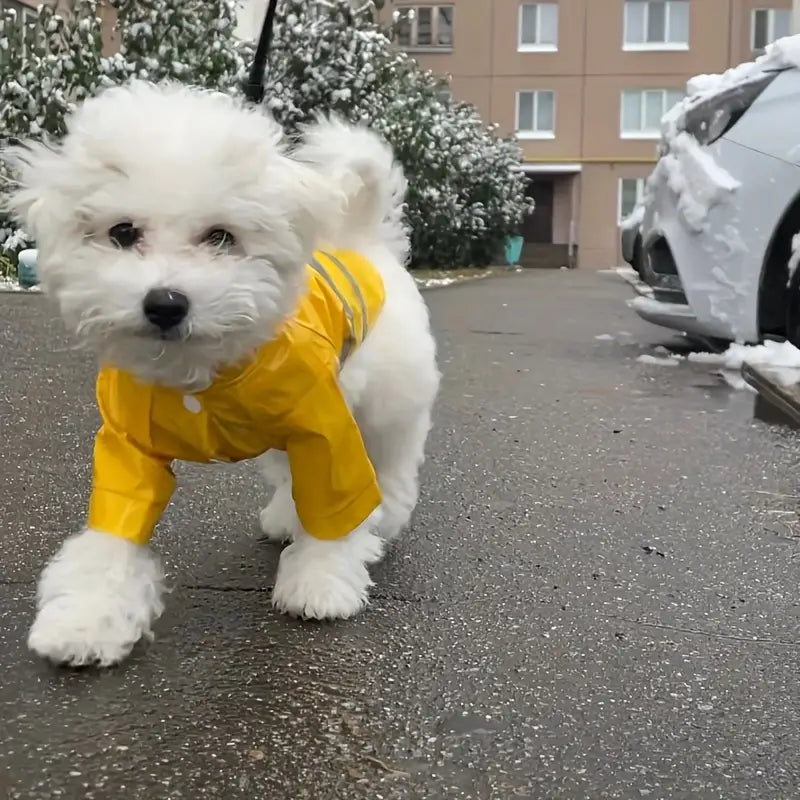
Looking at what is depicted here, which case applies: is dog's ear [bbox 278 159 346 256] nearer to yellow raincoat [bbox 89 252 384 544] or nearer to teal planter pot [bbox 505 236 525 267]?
yellow raincoat [bbox 89 252 384 544]

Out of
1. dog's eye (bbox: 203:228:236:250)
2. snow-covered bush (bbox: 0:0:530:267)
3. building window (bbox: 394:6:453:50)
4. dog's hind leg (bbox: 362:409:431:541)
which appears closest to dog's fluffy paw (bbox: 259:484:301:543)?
dog's hind leg (bbox: 362:409:431:541)

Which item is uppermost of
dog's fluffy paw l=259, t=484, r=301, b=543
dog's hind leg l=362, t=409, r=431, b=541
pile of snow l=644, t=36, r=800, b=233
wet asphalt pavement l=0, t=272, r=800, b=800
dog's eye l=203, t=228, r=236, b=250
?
pile of snow l=644, t=36, r=800, b=233

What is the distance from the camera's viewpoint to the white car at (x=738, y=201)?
5762 mm

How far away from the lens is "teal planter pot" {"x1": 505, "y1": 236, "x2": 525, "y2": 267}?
27841mm

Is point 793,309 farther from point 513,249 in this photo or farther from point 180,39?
point 513,249

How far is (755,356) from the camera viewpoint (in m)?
6.39

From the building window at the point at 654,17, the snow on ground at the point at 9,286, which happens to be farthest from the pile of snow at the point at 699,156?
the building window at the point at 654,17

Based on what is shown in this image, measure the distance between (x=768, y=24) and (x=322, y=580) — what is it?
34.2 metres

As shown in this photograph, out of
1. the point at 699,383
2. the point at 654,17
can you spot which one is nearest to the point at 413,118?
the point at 699,383

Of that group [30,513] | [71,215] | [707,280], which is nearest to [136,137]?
[71,215]

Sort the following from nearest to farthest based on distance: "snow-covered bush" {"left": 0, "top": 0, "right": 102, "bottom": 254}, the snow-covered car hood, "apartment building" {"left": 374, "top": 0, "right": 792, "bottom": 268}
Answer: the snow-covered car hood, "snow-covered bush" {"left": 0, "top": 0, "right": 102, "bottom": 254}, "apartment building" {"left": 374, "top": 0, "right": 792, "bottom": 268}

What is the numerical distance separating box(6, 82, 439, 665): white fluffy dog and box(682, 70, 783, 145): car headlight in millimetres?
3946

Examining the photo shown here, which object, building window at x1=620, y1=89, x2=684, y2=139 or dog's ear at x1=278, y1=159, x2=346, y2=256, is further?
building window at x1=620, y1=89, x2=684, y2=139

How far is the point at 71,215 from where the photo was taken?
220cm
